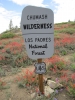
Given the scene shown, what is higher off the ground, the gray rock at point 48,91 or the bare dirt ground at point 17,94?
the gray rock at point 48,91

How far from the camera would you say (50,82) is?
495 centimetres

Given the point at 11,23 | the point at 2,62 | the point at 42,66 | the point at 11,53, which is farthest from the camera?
the point at 11,23

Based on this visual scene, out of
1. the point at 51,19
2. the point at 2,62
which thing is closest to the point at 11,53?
the point at 2,62

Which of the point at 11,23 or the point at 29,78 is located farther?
the point at 11,23

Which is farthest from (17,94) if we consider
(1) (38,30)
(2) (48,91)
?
(1) (38,30)

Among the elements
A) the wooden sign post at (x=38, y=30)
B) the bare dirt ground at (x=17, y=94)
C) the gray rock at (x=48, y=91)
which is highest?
the wooden sign post at (x=38, y=30)

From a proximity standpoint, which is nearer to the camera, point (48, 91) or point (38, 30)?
point (38, 30)

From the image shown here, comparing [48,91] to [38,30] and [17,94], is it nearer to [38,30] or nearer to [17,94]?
[17,94]

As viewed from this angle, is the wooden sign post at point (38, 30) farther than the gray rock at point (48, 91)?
No

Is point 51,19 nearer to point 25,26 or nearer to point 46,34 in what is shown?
point 46,34

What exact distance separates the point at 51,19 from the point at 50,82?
1.97m

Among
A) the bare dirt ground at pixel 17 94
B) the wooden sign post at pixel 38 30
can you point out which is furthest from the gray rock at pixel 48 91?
the wooden sign post at pixel 38 30

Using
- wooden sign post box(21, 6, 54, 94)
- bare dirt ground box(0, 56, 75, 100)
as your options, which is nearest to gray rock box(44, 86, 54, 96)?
bare dirt ground box(0, 56, 75, 100)

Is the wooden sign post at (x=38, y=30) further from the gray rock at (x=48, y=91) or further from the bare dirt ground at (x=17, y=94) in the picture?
the bare dirt ground at (x=17, y=94)
